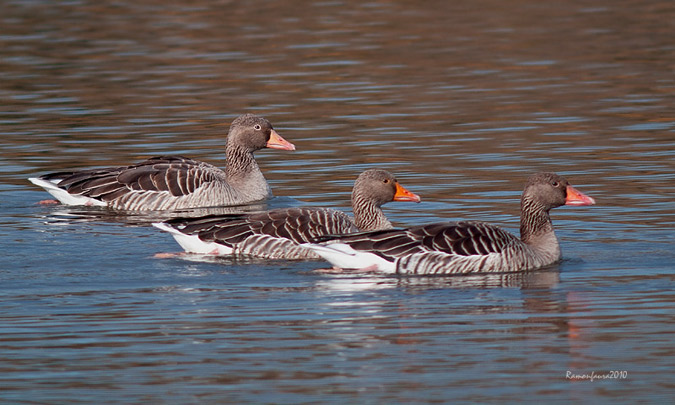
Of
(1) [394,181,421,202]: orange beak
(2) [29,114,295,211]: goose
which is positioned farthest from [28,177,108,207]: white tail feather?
(1) [394,181,421,202]: orange beak

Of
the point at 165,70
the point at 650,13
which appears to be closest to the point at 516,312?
the point at 165,70

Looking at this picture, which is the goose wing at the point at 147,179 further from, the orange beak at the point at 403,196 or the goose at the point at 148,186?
the orange beak at the point at 403,196

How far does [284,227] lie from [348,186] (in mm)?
4624

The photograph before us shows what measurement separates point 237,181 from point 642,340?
1081 centimetres

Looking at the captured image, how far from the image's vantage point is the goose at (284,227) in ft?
53.6

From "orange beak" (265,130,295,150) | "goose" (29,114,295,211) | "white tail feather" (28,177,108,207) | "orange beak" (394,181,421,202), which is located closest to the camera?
"orange beak" (394,181,421,202)

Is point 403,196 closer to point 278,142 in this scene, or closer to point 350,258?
point 350,258

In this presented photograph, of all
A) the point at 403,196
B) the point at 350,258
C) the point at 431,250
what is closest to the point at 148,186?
the point at 403,196

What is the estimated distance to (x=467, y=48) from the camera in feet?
117

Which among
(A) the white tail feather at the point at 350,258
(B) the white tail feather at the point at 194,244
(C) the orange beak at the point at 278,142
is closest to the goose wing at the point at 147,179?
(C) the orange beak at the point at 278,142

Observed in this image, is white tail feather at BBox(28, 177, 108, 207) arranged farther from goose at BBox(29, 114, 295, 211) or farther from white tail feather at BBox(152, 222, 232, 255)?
white tail feather at BBox(152, 222, 232, 255)

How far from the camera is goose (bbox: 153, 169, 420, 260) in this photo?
16328 millimetres

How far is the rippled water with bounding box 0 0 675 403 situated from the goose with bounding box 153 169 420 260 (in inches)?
13.3

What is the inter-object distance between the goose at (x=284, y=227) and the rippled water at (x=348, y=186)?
0.34 m
